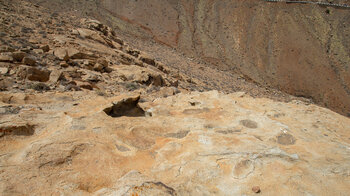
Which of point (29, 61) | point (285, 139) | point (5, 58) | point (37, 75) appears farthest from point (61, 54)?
point (285, 139)

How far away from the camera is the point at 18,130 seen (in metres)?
2.79

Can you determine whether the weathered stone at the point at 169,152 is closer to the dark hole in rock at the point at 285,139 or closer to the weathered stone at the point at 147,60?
the dark hole in rock at the point at 285,139

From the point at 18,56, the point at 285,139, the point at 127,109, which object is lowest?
the point at 127,109

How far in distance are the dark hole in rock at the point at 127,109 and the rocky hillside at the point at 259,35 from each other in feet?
72.5

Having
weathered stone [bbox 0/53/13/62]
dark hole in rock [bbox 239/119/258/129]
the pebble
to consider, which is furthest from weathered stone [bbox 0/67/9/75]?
the pebble

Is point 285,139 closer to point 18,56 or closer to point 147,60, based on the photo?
point 18,56

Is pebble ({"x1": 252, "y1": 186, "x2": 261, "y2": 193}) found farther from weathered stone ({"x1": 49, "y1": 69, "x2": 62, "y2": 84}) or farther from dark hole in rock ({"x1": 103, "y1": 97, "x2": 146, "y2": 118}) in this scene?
weathered stone ({"x1": 49, "y1": 69, "x2": 62, "y2": 84})

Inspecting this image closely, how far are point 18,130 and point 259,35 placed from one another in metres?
30.1

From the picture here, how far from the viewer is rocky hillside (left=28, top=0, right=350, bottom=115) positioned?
2467cm

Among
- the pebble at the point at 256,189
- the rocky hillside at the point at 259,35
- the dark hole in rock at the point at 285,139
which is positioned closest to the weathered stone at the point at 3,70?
the pebble at the point at 256,189

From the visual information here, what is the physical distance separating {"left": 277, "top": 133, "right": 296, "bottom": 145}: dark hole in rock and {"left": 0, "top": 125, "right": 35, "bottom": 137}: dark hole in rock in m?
3.48

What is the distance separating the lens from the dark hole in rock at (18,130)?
268 centimetres

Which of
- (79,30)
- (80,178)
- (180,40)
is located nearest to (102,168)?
(80,178)

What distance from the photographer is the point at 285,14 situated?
99.3 feet
